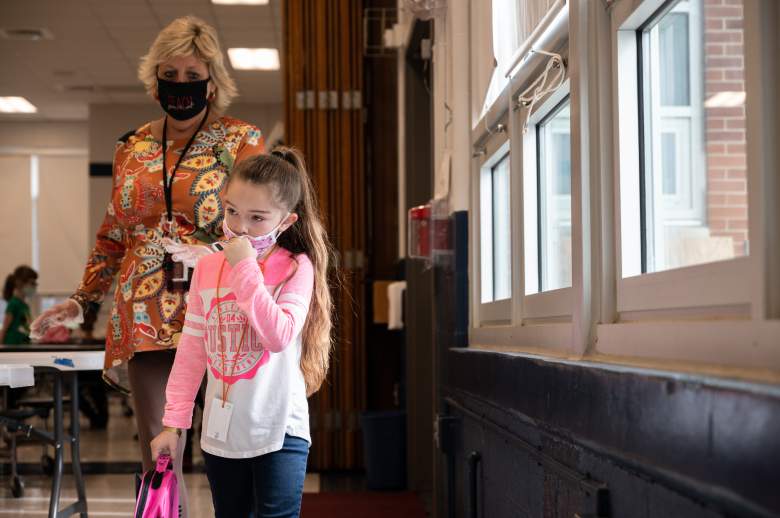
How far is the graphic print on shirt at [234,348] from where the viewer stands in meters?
1.97

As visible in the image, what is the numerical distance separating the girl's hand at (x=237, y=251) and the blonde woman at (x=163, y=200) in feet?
1.96

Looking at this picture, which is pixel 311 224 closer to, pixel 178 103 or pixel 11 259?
pixel 178 103

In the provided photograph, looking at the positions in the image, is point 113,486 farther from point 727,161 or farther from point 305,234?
point 727,161

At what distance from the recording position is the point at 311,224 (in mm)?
2133

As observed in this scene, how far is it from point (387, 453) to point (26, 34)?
6239 mm

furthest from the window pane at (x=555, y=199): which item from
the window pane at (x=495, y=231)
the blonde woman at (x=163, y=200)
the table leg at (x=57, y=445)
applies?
Answer: the table leg at (x=57, y=445)

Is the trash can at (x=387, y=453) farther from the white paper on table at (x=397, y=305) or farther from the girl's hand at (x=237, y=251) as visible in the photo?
the girl's hand at (x=237, y=251)

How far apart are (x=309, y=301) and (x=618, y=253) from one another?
65 centimetres

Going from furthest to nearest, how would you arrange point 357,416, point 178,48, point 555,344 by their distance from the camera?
point 357,416, point 178,48, point 555,344

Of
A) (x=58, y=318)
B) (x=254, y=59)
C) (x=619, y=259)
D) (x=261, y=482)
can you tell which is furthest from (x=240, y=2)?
(x=619, y=259)

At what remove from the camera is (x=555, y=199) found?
254 centimetres

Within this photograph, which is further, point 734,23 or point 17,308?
point 17,308

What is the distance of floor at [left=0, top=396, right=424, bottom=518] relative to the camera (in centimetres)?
476

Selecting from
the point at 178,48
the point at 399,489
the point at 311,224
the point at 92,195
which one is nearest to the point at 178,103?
the point at 178,48
